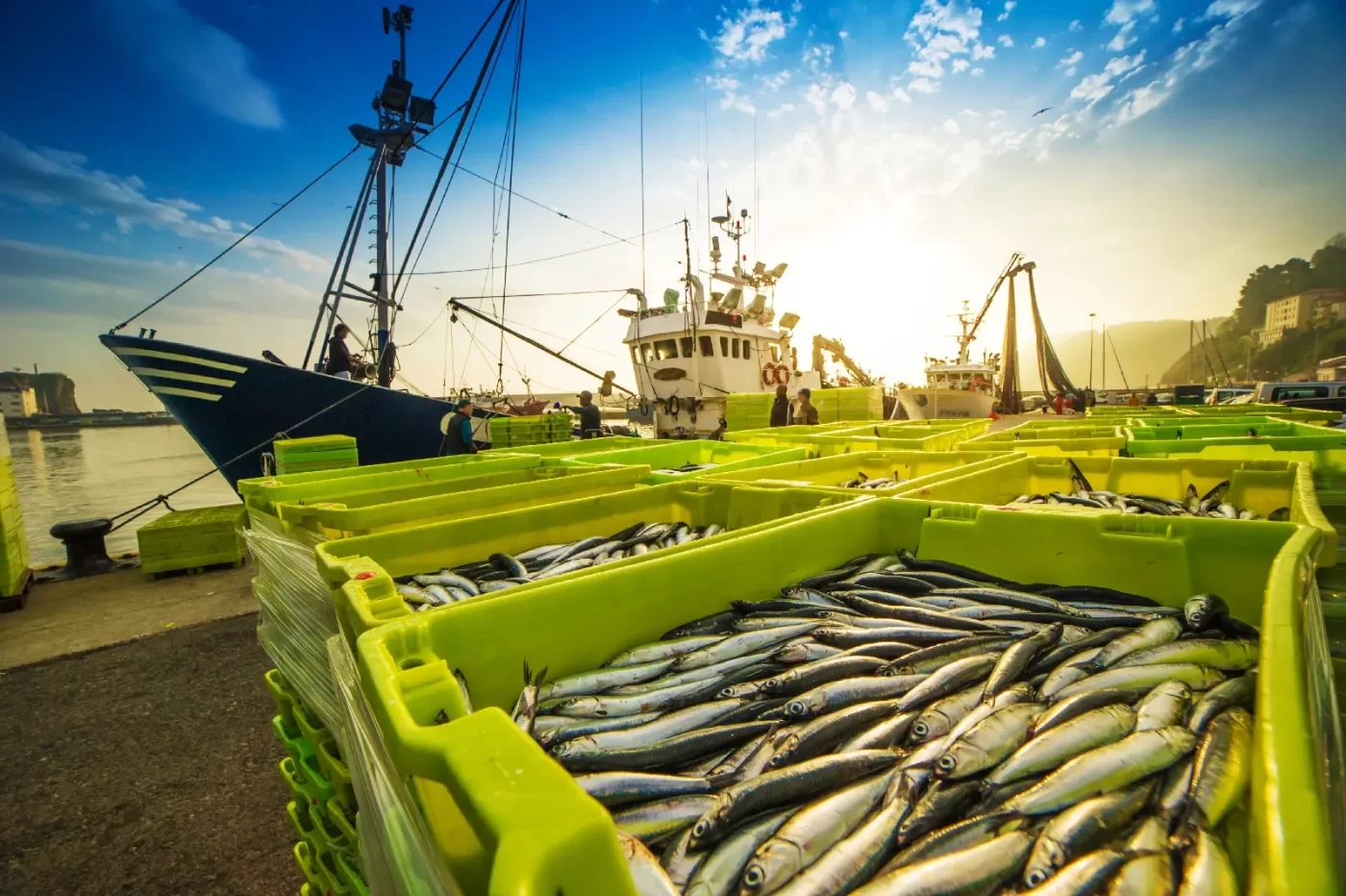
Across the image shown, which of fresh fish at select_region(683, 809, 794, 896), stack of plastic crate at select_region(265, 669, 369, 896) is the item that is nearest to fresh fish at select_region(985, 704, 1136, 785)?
fresh fish at select_region(683, 809, 794, 896)

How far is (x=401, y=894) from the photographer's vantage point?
0.96 m

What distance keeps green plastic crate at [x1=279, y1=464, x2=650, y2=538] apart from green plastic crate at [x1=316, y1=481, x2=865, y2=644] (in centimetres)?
36

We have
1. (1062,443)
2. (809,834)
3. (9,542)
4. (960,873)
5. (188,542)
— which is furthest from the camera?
(188,542)

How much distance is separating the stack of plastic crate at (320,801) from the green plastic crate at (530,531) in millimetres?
476

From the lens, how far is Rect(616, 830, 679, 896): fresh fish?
0.98m

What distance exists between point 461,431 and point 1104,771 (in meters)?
11.4

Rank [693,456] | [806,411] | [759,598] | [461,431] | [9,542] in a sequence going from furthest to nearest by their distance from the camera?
[806,411] < [461,431] < [693,456] < [9,542] < [759,598]

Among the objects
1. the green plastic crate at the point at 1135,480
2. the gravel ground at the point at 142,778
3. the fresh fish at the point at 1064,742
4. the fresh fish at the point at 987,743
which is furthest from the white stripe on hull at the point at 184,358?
the fresh fish at the point at 1064,742

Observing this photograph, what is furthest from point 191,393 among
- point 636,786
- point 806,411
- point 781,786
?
point 781,786

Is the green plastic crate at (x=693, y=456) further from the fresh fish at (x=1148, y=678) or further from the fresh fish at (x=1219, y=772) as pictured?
the fresh fish at (x=1219, y=772)

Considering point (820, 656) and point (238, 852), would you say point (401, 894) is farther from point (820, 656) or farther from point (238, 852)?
point (238, 852)

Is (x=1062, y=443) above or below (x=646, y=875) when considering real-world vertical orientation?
above

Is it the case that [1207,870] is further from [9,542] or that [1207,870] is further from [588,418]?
[588,418]

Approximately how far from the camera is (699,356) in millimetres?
18219
